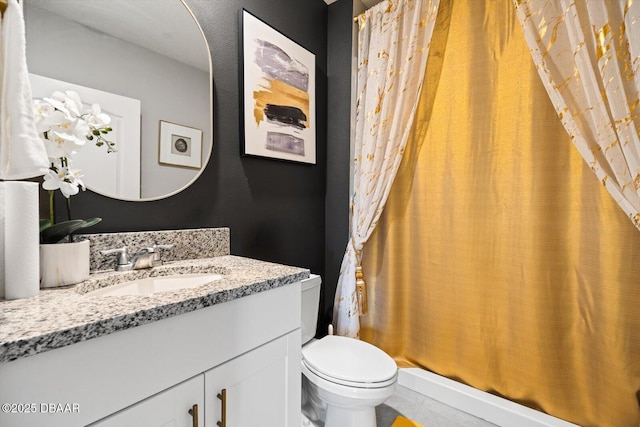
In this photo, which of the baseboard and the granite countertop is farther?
the baseboard

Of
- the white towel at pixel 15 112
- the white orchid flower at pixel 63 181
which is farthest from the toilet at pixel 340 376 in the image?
the white towel at pixel 15 112

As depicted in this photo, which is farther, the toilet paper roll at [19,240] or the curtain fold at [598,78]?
the curtain fold at [598,78]

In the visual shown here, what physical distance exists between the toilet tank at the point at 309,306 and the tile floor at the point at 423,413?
2.03 ft

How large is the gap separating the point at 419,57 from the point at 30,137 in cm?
177

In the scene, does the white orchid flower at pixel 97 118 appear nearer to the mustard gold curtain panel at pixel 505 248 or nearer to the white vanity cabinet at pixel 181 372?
→ the white vanity cabinet at pixel 181 372

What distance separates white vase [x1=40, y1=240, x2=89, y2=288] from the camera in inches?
30.9

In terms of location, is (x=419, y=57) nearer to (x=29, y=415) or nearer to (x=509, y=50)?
(x=509, y=50)

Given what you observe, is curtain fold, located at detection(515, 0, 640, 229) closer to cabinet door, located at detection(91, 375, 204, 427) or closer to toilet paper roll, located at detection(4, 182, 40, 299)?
cabinet door, located at detection(91, 375, 204, 427)

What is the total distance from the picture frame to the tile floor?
159 cm

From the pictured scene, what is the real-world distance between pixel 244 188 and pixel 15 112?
0.90 meters

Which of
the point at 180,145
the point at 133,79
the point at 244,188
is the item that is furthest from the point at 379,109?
the point at 133,79

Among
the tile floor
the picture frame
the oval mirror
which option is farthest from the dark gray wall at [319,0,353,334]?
the oval mirror

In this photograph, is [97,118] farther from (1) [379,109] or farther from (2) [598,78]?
(2) [598,78]

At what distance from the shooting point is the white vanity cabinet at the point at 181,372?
1.65 feet
